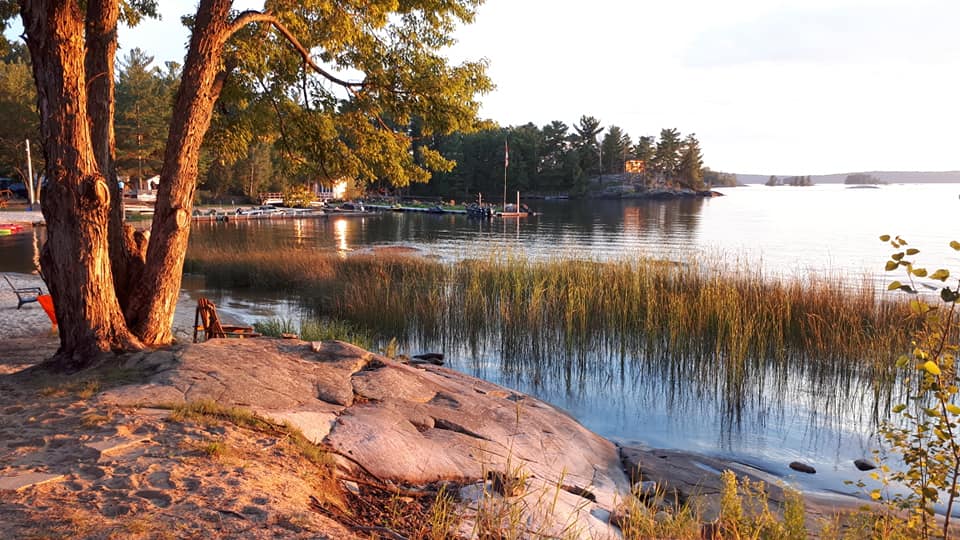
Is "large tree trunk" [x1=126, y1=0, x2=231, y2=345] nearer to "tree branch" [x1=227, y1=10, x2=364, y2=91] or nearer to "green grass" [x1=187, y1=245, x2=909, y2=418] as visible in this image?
"tree branch" [x1=227, y1=10, x2=364, y2=91]

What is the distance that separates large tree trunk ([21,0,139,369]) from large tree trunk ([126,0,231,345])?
527 millimetres

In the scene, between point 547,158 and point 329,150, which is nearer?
point 329,150

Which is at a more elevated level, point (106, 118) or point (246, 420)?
point (106, 118)

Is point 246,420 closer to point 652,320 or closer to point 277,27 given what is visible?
point 277,27

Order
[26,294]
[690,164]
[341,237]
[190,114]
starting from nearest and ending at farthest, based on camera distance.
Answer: [190,114], [26,294], [341,237], [690,164]

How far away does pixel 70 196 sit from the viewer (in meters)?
5.78

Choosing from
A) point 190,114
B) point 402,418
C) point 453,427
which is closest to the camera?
point 402,418

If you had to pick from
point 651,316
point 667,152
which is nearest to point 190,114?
point 651,316

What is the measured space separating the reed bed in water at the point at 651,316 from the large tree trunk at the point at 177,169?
18.2 feet

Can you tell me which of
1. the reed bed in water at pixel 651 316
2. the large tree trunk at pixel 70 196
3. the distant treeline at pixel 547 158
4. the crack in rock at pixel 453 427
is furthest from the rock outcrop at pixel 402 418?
the distant treeline at pixel 547 158

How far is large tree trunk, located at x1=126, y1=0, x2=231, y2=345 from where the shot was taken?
650 cm

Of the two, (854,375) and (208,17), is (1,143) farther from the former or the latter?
(854,375)

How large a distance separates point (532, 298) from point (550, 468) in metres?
5.99

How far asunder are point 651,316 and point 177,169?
748 centimetres
